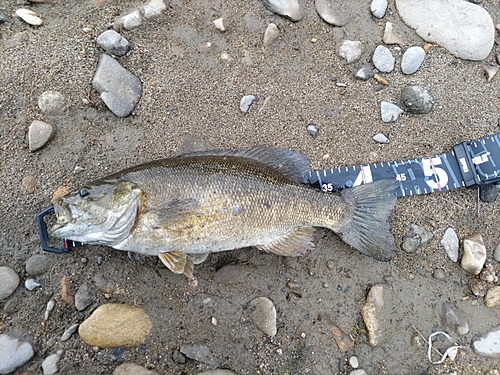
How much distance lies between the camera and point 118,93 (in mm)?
3691

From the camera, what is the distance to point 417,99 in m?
3.82

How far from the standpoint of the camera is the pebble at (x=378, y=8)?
13.0 ft

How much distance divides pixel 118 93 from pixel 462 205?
3860 millimetres

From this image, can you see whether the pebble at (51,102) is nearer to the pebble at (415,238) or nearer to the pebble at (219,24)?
the pebble at (219,24)

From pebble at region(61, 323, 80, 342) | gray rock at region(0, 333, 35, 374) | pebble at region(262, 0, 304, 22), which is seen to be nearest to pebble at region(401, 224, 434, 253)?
pebble at region(262, 0, 304, 22)

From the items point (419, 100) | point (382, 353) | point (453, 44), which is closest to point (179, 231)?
point (382, 353)

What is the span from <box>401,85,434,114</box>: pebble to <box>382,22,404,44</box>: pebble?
1.87 feet

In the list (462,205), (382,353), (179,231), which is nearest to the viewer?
(179,231)

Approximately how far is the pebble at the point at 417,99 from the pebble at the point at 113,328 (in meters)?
3.57

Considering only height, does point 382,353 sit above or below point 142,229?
below

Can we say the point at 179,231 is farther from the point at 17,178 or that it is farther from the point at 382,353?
the point at 382,353

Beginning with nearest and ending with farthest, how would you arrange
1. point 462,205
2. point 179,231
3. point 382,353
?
point 179,231, point 382,353, point 462,205

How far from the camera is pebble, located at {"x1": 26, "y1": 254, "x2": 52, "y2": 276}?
11.2ft

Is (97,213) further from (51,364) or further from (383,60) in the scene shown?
(383,60)
